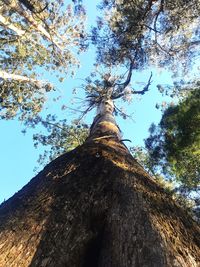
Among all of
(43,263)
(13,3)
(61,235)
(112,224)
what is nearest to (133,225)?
(112,224)

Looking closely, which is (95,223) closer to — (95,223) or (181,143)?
(95,223)

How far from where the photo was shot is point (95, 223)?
3035 millimetres

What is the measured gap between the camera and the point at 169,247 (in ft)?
8.41

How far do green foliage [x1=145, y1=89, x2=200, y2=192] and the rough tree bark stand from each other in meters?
5.40

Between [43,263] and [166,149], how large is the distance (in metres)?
8.02

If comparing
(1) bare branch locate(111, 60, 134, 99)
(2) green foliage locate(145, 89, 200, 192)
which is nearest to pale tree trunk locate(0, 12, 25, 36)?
(1) bare branch locate(111, 60, 134, 99)

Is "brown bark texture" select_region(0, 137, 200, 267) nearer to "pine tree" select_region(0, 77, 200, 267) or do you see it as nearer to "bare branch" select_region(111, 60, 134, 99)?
"pine tree" select_region(0, 77, 200, 267)

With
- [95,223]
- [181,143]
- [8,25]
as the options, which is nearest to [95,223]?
[95,223]

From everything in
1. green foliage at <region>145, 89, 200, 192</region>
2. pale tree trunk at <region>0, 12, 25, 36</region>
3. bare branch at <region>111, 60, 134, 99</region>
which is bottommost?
green foliage at <region>145, 89, 200, 192</region>

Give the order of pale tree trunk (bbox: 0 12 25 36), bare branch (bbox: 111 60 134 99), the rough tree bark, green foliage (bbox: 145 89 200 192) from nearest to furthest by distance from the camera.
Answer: the rough tree bark < green foliage (bbox: 145 89 200 192) < pale tree trunk (bbox: 0 12 25 36) < bare branch (bbox: 111 60 134 99)

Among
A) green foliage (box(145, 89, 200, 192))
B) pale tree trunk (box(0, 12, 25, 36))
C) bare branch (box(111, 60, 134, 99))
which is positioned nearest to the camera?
green foliage (box(145, 89, 200, 192))

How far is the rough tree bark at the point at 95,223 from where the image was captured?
8.37 feet

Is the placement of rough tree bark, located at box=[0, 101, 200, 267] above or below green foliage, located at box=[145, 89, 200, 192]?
below

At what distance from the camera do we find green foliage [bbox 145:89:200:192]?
356 inches
